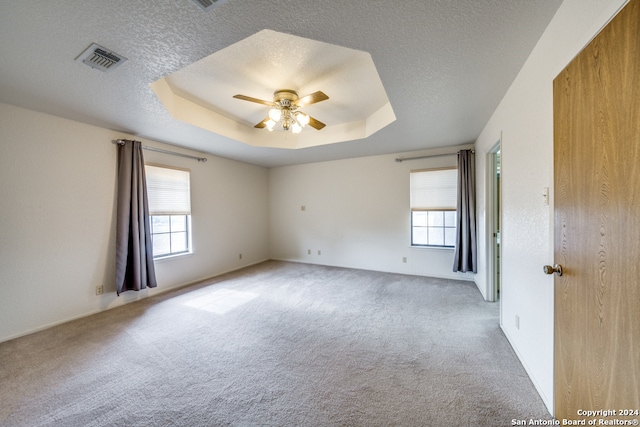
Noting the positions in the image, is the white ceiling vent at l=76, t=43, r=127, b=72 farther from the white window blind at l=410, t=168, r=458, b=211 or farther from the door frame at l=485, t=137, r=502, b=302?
the white window blind at l=410, t=168, r=458, b=211

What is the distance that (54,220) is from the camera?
9.12 feet

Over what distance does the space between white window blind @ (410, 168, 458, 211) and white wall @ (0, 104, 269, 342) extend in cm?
451

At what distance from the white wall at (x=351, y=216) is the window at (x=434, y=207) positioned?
0.49ft

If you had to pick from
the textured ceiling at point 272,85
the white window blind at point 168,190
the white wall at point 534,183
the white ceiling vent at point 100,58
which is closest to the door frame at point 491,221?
the white wall at point 534,183

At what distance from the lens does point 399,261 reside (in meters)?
4.72

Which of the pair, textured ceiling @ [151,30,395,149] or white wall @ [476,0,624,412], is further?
Result: textured ceiling @ [151,30,395,149]

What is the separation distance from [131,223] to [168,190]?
84cm

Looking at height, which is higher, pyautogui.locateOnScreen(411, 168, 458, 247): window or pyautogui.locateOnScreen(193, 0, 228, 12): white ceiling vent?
pyautogui.locateOnScreen(193, 0, 228, 12): white ceiling vent

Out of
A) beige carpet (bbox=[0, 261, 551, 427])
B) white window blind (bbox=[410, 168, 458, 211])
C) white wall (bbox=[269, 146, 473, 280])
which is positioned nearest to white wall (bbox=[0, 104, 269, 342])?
beige carpet (bbox=[0, 261, 551, 427])

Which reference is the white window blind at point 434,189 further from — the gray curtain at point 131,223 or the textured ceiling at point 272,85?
the gray curtain at point 131,223

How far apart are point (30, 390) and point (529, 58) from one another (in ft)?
14.6

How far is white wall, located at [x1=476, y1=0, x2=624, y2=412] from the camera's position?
127cm

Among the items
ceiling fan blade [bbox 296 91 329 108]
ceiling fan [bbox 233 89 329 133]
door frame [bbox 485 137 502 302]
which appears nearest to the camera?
ceiling fan blade [bbox 296 91 329 108]

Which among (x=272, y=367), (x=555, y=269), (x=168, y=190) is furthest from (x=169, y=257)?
(x=555, y=269)
